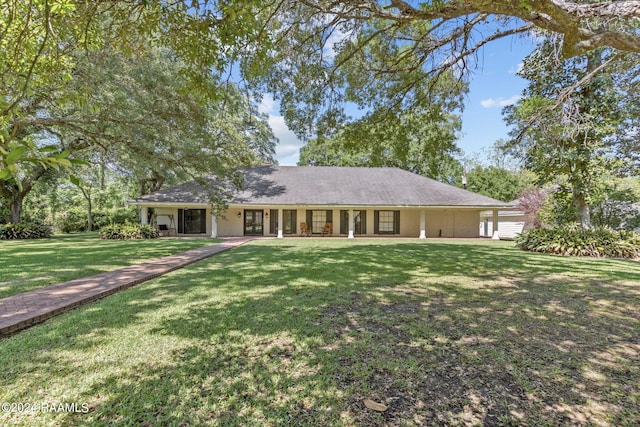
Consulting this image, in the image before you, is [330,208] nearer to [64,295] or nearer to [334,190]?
[334,190]

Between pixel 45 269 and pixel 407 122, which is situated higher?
pixel 407 122

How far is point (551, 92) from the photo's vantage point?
12.2m

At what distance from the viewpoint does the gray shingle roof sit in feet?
61.5

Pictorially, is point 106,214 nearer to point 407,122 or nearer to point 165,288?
point 165,288

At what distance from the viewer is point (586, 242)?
451 inches

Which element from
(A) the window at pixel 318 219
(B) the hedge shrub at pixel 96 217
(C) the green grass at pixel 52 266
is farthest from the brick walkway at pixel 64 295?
(B) the hedge shrub at pixel 96 217

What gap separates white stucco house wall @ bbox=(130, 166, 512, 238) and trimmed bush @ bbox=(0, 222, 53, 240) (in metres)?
5.78

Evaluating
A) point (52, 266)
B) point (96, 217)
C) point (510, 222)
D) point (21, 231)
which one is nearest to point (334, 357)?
point (52, 266)

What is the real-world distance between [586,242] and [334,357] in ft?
42.2

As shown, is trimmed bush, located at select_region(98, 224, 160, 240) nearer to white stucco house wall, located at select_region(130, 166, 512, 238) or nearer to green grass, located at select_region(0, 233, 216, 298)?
white stucco house wall, located at select_region(130, 166, 512, 238)

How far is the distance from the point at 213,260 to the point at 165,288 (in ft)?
12.1

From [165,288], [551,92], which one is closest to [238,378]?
[165,288]

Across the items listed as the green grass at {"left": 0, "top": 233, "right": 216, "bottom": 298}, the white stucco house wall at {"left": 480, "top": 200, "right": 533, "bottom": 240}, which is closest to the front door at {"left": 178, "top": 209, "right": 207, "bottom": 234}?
the green grass at {"left": 0, "top": 233, "right": 216, "bottom": 298}

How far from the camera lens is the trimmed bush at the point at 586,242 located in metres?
11.1
